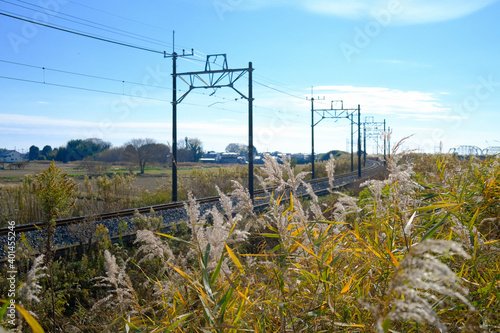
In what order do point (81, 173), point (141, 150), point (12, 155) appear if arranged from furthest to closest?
point (141, 150)
point (81, 173)
point (12, 155)

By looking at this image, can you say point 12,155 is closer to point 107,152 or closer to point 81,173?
point 81,173

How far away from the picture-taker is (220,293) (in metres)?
2.24

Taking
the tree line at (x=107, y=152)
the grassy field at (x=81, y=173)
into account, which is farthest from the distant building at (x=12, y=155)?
the tree line at (x=107, y=152)

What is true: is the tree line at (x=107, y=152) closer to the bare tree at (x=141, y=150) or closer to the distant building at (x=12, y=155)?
the bare tree at (x=141, y=150)

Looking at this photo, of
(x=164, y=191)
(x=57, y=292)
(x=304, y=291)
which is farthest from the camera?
(x=164, y=191)

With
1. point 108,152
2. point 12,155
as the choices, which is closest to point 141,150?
point 108,152

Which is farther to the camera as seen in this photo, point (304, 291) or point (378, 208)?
point (378, 208)

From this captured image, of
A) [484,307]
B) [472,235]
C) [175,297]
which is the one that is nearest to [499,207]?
[472,235]

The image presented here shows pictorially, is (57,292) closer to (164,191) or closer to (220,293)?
(220,293)

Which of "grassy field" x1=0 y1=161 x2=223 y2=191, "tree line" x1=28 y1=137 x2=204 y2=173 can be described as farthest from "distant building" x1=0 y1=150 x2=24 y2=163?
"tree line" x1=28 y1=137 x2=204 y2=173

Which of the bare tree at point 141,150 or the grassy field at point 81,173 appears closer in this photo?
the grassy field at point 81,173

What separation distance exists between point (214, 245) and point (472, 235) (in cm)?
162

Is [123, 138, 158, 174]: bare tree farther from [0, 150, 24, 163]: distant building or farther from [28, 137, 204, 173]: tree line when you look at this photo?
[0, 150, 24, 163]: distant building

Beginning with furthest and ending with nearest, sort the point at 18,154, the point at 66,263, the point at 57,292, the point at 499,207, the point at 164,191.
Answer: the point at 18,154
the point at 164,191
the point at 66,263
the point at 57,292
the point at 499,207
